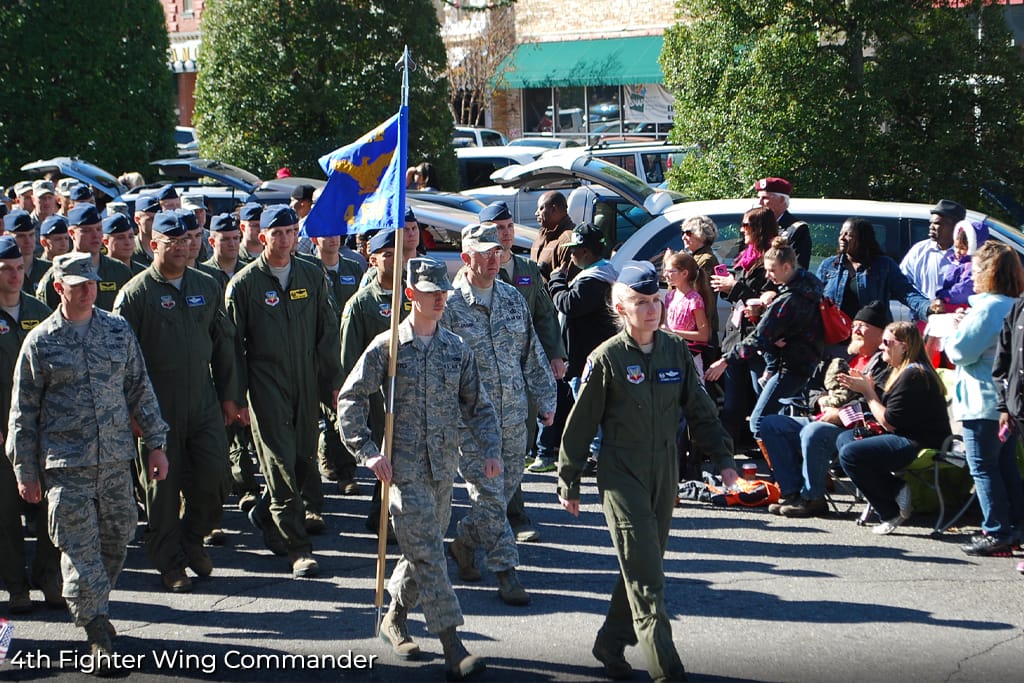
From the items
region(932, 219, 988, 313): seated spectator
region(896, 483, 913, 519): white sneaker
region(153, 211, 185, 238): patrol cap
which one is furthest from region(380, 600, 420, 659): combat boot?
region(932, 219, 988, 313): seated spectator

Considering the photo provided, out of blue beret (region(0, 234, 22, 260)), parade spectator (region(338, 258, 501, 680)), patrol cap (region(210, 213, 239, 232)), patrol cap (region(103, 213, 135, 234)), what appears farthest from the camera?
patrol cap (region(210, 213, 239, 232))

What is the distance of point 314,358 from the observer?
331 inches

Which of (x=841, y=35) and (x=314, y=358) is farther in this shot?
(x=841, y=35)

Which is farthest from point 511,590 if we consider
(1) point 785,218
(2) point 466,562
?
(1) point 785,218

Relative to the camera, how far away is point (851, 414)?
869cm

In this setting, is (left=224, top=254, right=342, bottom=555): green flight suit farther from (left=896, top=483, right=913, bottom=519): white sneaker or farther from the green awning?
the green awning

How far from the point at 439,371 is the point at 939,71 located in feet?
31.3

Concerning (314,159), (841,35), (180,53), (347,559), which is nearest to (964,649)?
(347,559)

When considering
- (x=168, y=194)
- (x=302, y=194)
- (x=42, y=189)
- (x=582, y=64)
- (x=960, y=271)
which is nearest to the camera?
(x=960, y=271)

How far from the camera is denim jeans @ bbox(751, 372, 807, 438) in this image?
9359mm

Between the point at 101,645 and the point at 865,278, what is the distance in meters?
6.26

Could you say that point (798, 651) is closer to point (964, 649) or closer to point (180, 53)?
point (964, 649)

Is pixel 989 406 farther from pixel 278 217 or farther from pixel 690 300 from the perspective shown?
pixel 278 217

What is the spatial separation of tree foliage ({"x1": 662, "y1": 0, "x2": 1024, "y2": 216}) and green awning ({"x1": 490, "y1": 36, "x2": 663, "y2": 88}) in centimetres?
1994
